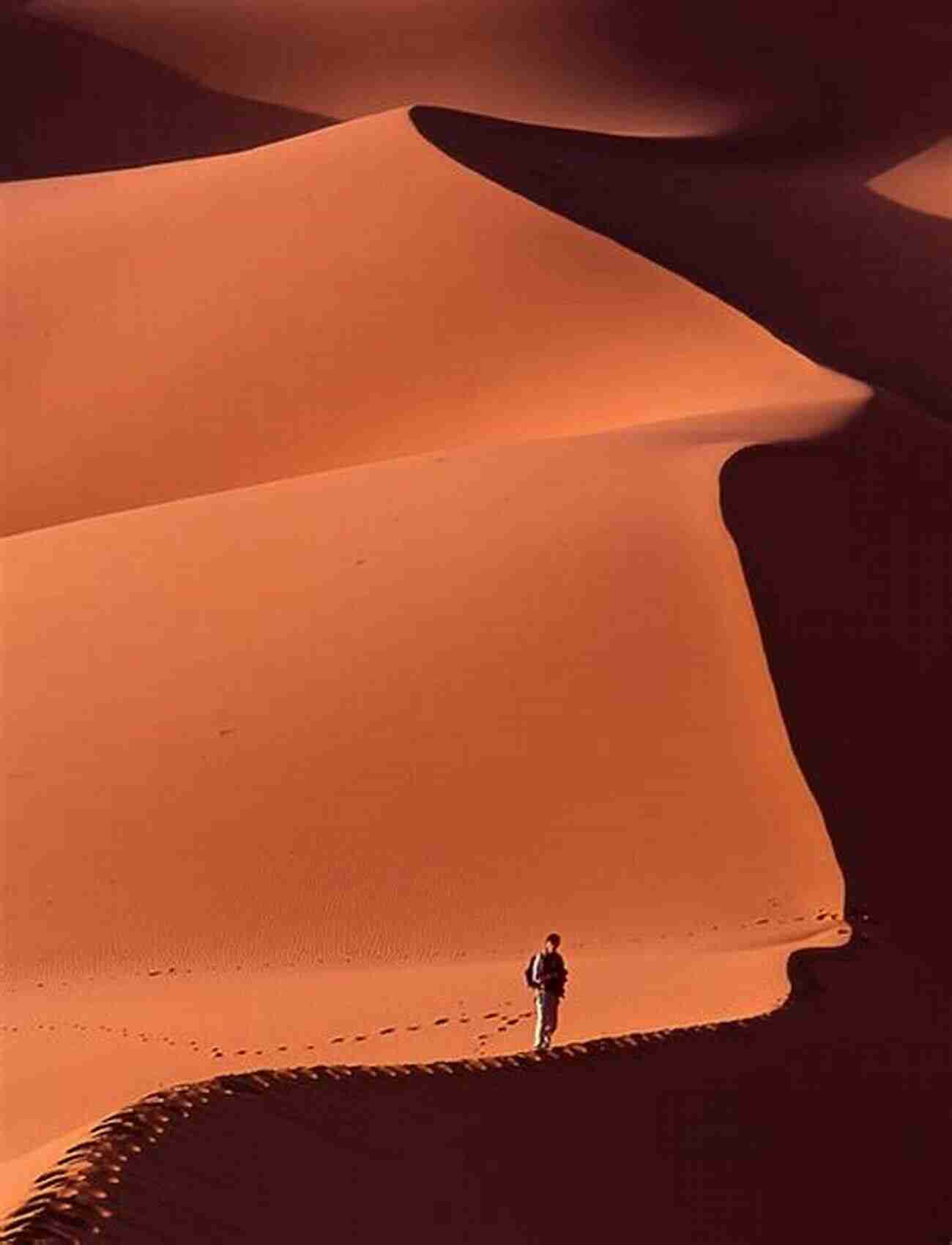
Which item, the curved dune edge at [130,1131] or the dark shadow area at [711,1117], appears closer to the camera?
the curved dune edge at [130,1131]

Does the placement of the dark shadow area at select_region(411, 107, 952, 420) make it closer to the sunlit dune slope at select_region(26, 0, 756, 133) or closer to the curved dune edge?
the sunlit dune slope at select_region(26, 0, 756, 133)

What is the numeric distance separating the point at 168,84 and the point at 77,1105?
41.4 meters

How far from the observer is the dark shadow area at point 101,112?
49188mm

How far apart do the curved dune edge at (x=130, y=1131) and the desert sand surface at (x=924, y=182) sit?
31.3 meters

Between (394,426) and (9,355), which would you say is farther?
(9,355)

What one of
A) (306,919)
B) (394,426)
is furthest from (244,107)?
(306,919)

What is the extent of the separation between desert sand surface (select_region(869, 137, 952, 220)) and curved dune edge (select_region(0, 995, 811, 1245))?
31.3m

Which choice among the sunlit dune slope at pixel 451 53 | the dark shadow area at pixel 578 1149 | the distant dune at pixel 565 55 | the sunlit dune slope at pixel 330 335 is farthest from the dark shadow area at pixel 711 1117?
the sunlit dune slope at pixel 451 53

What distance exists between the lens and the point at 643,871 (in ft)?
50.8

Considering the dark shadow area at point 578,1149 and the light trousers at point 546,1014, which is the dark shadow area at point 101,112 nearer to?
the light trousers at point 546,1014

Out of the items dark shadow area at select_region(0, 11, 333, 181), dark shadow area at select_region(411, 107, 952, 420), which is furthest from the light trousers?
dark shadow area at select_region(0, 11, 333, 181)

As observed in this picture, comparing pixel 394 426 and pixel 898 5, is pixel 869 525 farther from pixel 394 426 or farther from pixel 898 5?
pixel 898 5

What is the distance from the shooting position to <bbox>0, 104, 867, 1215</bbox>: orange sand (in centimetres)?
1406

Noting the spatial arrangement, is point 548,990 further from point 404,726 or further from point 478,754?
point 404,726
